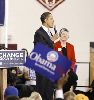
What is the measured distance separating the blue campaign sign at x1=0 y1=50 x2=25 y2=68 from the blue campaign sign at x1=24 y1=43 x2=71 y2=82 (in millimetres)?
110

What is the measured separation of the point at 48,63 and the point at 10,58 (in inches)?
12.9

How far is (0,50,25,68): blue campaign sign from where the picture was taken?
303cm

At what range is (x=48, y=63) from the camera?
9.88ft

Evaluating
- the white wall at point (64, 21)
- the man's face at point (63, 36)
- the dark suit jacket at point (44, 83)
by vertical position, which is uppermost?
the white wall at point (64, 21)

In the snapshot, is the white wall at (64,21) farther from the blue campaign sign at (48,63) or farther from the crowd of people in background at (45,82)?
the blue campaign sign at (48,63)

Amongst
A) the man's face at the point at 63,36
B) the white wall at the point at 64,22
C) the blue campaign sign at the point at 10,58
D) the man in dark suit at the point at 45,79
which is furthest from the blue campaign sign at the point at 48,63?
the white wall at the point at 64,22

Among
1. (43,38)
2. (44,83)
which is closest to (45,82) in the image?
(44,83)

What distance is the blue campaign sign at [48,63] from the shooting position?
2.95 meters

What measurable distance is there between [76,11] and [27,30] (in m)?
0.96

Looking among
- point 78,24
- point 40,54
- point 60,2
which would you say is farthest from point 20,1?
point 40,54

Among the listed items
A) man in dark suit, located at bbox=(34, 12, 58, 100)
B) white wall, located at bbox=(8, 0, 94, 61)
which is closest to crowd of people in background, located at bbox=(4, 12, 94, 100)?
man in dark suit, located at bbox=(34, 12, 58, 100)

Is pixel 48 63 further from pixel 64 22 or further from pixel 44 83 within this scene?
pixel 64 22

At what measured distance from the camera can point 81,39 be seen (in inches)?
258

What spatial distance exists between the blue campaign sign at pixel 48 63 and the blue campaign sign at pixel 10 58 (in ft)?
0.36
